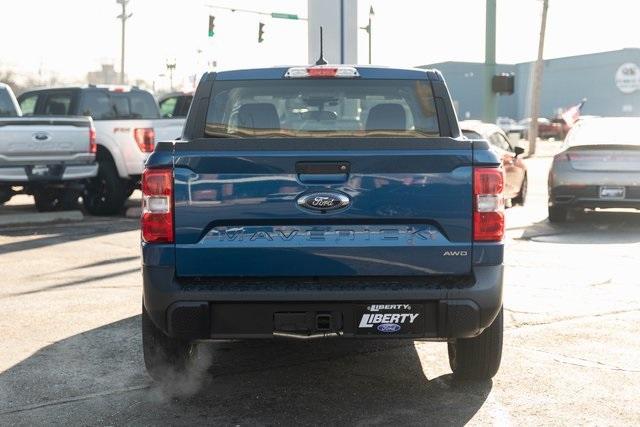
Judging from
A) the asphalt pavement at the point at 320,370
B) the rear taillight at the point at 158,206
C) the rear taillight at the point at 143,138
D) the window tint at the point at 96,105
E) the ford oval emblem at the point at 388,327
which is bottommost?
the asphalt pavement at the point at 320,370

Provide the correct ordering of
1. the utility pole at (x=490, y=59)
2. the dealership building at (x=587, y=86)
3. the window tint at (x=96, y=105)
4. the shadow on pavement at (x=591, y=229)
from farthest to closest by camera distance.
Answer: the dealership building at (x=587, y=86) < the utility pole at (x=490, y=59) < the window tint at (x=96, y=105) < the shadow on pavement at (x=591, y=229)

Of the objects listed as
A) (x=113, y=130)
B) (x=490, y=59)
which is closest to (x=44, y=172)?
(x=113, y=130)

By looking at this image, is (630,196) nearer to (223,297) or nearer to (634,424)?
(634,424)

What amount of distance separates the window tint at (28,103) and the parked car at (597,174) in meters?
8.84

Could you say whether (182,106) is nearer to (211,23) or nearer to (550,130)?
(211,23)

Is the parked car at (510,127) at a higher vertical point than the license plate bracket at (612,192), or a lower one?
lower

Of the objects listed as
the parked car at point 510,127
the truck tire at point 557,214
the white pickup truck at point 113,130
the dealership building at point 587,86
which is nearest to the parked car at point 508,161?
the truck tire at point 557,214

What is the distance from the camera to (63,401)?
5059 millimetres

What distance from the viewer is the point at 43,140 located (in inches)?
539

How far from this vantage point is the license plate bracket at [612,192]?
504 inches

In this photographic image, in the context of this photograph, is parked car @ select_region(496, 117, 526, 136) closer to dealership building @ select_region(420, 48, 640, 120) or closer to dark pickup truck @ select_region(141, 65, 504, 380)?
dealership building @ select_region(420, 48, 640, 120)

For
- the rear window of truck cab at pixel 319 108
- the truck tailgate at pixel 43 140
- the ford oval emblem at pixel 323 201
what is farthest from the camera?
the truck tailgate at pixel 43 140

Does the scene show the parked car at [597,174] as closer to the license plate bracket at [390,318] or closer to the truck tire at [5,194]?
the license plate bracket at [390,318]

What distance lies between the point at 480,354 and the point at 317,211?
4.51 feet
